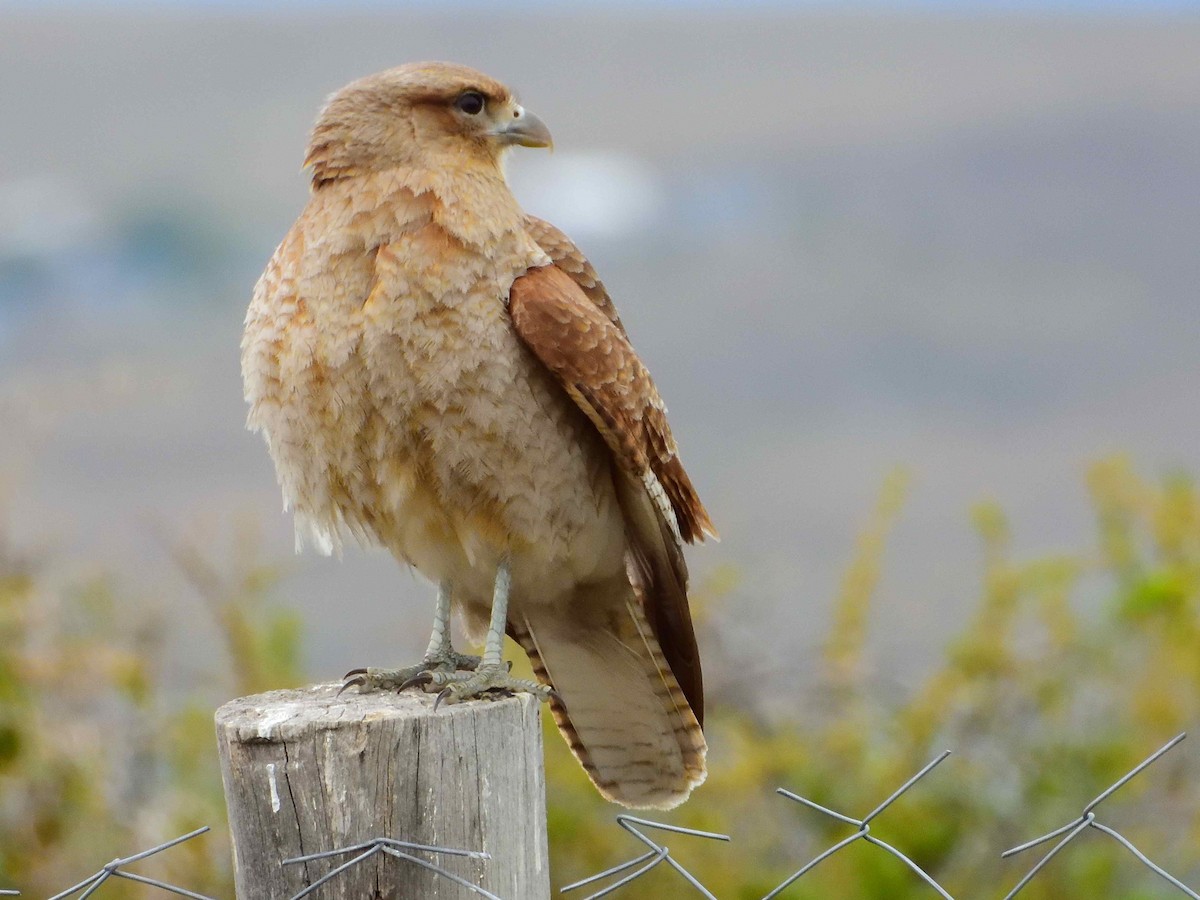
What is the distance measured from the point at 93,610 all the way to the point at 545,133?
2340 millimetres

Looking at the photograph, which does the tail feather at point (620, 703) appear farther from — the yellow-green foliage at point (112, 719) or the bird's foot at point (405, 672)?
the yellow-green foliage at point (112, 719)

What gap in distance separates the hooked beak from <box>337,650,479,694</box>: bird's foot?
120 cm

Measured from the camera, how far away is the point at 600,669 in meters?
3.56

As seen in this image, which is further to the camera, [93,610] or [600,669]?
[93,610]

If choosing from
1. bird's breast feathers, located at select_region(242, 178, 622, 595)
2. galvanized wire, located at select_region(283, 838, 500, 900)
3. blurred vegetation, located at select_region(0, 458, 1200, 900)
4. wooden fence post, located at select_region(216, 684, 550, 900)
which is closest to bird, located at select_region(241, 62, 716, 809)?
bird's breast feathers, located at select_region(242, 178, 622, 595)

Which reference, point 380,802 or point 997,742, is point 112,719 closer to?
point 997,742

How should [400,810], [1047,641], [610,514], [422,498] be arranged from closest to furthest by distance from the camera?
[400,810] < [422,498] < [610,514] < [1047,641]

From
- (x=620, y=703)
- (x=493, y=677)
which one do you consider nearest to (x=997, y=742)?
(x=620, y=703)

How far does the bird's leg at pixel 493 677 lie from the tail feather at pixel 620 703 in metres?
0.27

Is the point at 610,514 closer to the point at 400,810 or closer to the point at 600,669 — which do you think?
the point at 600,669

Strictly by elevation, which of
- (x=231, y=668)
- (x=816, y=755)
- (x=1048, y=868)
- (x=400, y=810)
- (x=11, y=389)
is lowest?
(x=1048, y=868)

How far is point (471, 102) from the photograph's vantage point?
344cm

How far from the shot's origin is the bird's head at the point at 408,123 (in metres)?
3.28

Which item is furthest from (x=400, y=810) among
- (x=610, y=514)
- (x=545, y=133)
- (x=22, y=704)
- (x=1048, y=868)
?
(x=1048, y=868)
